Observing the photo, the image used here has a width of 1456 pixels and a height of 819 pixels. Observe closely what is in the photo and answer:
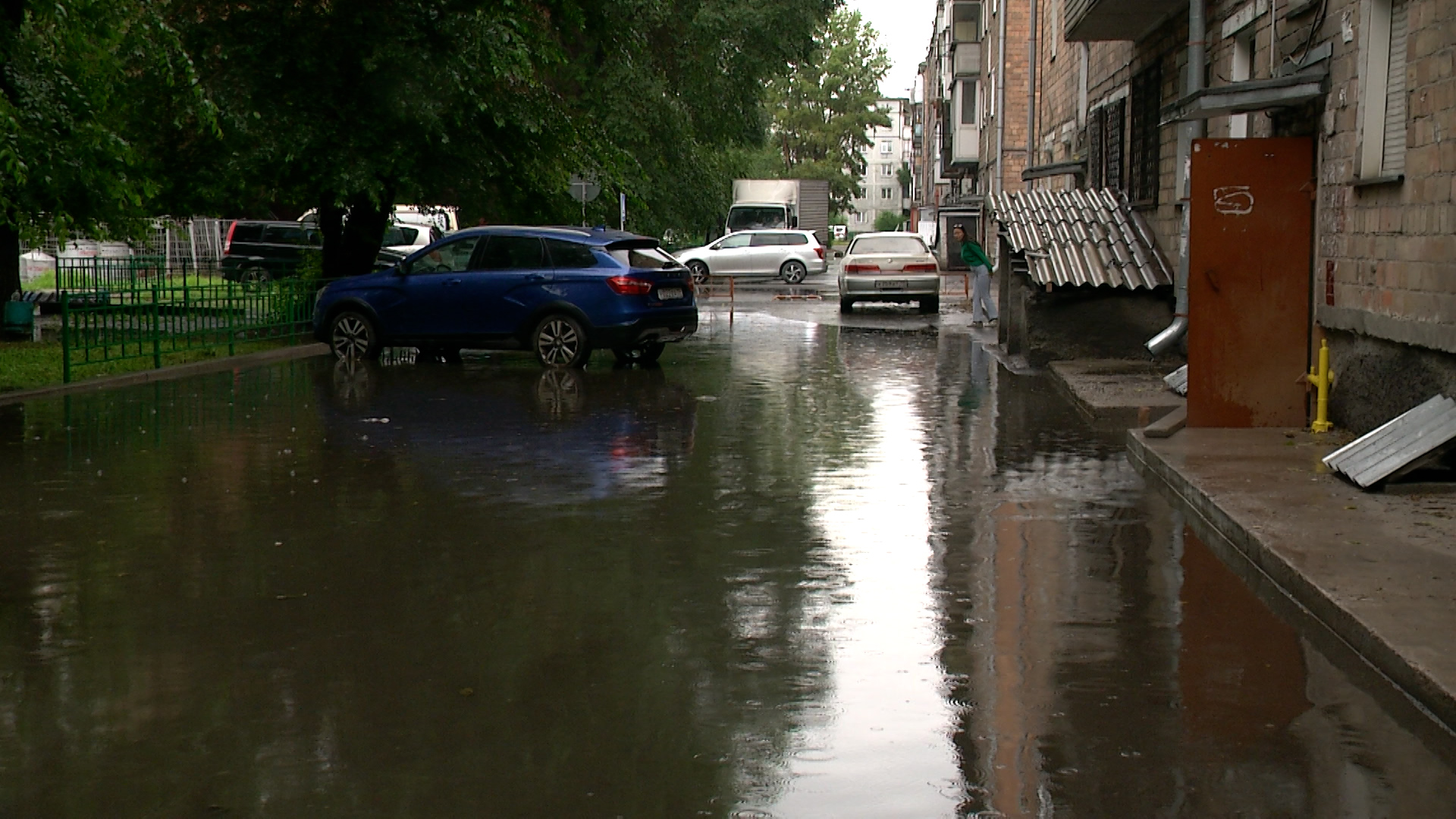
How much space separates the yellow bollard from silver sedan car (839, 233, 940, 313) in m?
20.3

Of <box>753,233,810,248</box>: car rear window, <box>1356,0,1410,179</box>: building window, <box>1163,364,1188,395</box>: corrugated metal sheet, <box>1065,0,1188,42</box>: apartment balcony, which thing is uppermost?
<box>1065,0,1188,42</box>: apartment balcony

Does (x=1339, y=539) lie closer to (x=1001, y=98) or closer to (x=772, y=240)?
(x=1001, y=98)

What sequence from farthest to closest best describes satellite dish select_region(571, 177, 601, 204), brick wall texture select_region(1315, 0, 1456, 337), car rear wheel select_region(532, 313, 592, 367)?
satellite dish select_region(571, 177, 601, 204) < car rear wheel select_region(532, 313, 592, 367) < brick wall texture select_region(1315, 0, 1456, 337)

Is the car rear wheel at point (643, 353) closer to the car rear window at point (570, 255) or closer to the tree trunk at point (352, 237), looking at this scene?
the car rear window at point (570, 255)

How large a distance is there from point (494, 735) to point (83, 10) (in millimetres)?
13458

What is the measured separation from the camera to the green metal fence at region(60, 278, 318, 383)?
62.5 feet

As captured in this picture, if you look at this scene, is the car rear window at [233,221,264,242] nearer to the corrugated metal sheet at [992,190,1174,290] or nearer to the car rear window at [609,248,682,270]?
the car rear window at [609,248,682,270]

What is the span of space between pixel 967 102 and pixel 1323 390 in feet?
159

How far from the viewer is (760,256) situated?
158ft

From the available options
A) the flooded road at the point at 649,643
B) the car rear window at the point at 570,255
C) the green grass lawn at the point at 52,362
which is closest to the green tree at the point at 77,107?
the green grass lawn at the point at 52,362

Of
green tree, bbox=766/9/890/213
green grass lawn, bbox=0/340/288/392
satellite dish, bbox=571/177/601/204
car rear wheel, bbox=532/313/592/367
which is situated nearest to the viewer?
green grass lawn, bbox=0/340/288/392

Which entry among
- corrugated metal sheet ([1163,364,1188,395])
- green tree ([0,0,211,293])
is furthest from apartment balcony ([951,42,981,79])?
corrugated metal sheet ([1163,364,1188,395])

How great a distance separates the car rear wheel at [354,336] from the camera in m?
21.2

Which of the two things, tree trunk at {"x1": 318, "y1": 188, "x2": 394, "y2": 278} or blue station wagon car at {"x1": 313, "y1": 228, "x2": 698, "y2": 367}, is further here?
tree trunk at {"x1": 318, "y1": 188, "x2": 394, "y2": 278}
